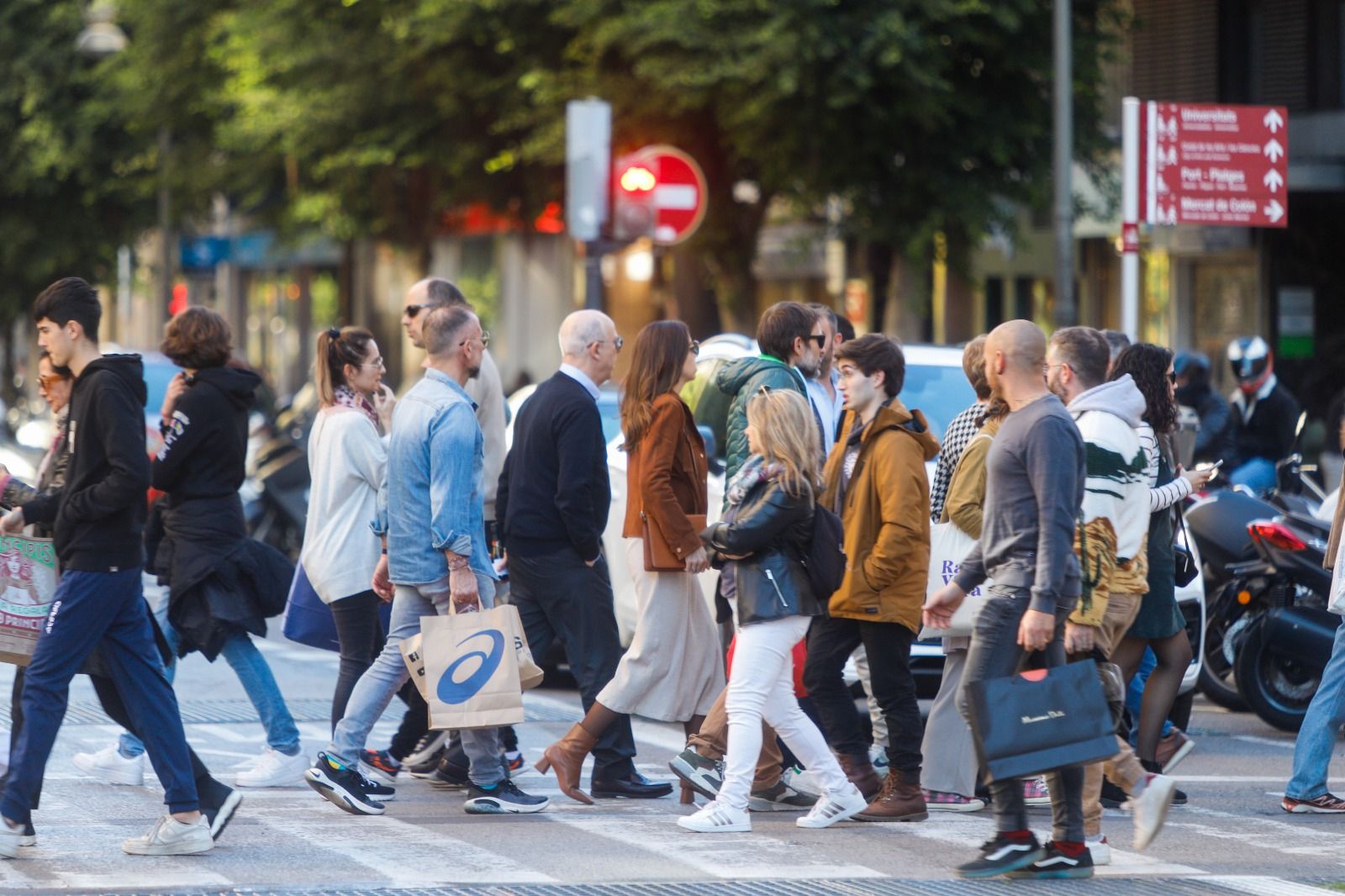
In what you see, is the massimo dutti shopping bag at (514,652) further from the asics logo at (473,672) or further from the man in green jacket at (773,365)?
the man in green jacket at (773,365)

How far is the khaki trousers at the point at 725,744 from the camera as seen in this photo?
8.23m

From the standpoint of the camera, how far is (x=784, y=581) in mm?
7797

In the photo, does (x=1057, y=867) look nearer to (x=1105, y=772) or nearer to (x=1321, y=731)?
(x=1105, y=772)

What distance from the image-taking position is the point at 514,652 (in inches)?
315

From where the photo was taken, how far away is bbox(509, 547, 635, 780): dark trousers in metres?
8.49

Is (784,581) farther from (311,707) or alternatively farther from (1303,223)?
(1303,223)

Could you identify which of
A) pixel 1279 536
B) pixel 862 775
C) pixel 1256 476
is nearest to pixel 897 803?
pixel 862 775

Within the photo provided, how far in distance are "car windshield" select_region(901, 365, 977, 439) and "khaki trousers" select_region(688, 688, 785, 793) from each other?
2486mm

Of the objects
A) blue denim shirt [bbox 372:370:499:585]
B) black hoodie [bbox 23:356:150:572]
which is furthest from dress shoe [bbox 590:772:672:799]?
black hoodie [bbox 23:356:150:572]

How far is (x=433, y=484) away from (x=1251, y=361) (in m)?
7.26

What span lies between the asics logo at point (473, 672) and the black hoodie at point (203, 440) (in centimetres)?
145

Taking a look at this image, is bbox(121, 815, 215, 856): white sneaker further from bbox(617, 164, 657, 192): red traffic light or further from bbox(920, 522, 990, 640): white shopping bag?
bbox(617, 164, 657, 192): red traffic light

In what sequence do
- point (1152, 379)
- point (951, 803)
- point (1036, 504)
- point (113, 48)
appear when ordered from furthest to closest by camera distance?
point (113, 48), point (1152, 379), point (951, 803), point (1036, 504)

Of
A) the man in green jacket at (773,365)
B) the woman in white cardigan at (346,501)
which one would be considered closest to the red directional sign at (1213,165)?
the man in green jacket at (773,365)
